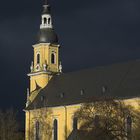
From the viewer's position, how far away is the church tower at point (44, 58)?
11456 centimetres

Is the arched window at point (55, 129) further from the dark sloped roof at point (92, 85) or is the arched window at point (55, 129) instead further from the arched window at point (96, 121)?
the arched window at point (96, 121)

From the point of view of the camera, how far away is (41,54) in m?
116

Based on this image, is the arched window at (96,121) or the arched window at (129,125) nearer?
the arched window at (96,121)

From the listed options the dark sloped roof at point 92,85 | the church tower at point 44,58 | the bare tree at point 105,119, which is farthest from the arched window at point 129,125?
the church tower at point 44,58

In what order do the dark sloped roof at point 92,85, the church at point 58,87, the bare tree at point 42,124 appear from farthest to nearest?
the bare tree at point 42,124 < the church at point 58,87 < the dark sloped roof at point 92,85

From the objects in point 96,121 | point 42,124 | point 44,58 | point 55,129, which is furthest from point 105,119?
point 44,58

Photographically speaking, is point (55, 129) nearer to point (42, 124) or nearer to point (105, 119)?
point (42, 124)

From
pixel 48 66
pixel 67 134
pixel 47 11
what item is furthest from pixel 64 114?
pixel 47 11

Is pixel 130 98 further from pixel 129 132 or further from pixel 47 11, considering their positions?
pixel 47 11

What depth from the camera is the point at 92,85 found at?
104 metres

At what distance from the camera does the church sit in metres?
97.7

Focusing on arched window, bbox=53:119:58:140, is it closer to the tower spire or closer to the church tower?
the church tower

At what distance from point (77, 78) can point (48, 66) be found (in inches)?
300

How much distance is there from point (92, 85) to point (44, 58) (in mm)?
14944
